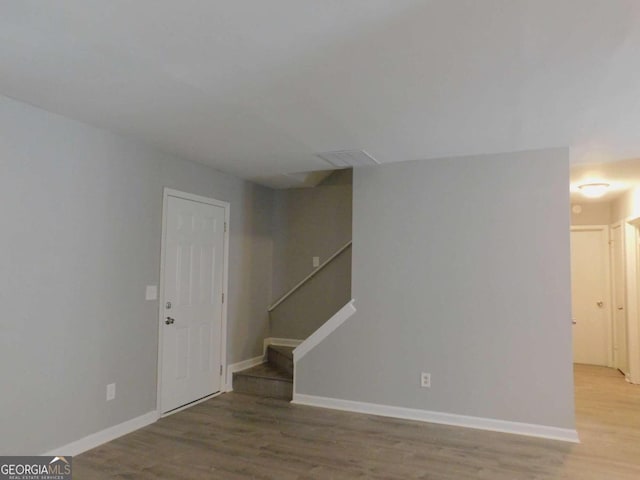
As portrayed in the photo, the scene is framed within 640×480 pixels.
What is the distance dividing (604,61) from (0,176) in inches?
137

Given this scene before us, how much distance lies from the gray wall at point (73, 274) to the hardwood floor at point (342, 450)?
411 mm

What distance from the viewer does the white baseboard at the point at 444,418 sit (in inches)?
139

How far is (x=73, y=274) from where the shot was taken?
123 inches

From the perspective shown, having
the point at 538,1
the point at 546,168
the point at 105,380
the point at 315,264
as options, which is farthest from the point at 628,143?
the point at 105,380

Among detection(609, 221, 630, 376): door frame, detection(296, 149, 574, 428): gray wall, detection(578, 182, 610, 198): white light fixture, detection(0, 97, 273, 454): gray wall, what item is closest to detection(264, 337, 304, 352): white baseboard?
detection(296, 149, 574, 428): gray wall

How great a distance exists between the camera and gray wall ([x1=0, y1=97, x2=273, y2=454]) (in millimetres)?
2764

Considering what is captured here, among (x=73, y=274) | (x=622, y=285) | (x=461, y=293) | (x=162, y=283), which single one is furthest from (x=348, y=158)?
(x=622, y=285)

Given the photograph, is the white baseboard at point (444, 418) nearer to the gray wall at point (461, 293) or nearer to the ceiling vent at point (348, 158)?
→ the gray wall at point (461, 293)

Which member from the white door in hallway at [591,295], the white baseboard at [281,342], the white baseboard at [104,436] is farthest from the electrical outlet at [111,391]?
the white door in hallway at [591,295]

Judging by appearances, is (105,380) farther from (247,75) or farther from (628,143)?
(628,143)

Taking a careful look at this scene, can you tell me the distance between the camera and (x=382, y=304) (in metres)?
4.20

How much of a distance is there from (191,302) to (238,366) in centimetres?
114

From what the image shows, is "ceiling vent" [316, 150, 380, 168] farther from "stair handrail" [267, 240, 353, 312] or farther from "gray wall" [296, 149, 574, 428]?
"stair handrail" [267, 240, 353, 312]

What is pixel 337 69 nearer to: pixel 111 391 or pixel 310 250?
pixel 111 391
